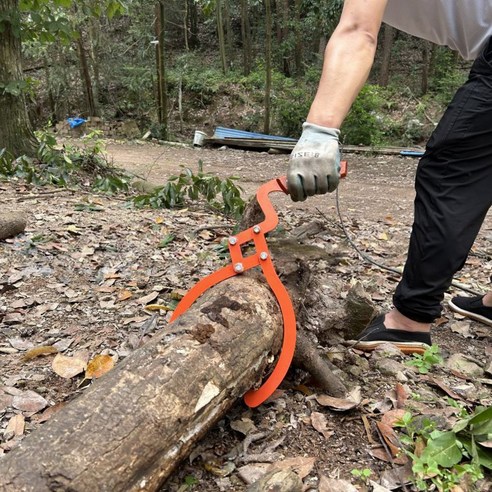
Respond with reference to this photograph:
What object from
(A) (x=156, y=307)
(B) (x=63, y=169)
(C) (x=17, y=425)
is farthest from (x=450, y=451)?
(B) (x=63, y=169)

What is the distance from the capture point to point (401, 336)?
6.85 feet

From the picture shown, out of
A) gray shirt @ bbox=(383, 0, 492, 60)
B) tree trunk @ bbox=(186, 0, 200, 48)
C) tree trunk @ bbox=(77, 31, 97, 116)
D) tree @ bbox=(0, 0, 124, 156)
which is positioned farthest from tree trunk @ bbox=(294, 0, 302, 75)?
gray shirt @ bbox=(383, 0, 492, 60)

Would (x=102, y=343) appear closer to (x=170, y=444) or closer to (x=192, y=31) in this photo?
(x=170, y=444)

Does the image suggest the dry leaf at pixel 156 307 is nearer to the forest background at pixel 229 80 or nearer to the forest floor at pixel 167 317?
the forest floor at pixel 167 317

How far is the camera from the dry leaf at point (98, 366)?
1.81m

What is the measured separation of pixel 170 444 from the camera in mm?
1202

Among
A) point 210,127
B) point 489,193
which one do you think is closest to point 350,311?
point 489,193

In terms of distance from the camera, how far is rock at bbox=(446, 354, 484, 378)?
6.53 ft

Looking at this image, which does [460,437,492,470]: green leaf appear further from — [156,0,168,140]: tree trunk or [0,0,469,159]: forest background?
[156,0,168,140]: tree trunk

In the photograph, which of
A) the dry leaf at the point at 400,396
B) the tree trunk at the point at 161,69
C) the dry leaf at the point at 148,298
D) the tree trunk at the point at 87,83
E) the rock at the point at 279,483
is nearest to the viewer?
the rock at the point at 279,483

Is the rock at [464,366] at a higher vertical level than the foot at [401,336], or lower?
lower

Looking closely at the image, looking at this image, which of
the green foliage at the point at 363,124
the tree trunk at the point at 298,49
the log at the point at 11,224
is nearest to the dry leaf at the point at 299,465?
the log at the point at 11,224

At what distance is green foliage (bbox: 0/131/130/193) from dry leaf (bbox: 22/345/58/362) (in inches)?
130

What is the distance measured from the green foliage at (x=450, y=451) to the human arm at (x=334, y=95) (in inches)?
30.4
